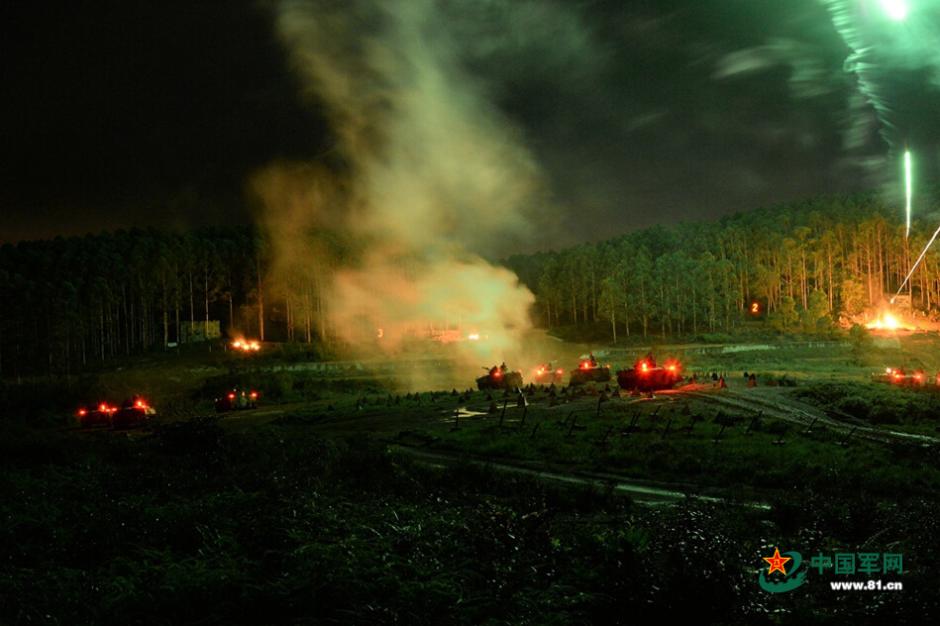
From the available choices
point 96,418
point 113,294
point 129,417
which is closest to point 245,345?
point 113,294

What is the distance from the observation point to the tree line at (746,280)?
3652 inches

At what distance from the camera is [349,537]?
10.3m

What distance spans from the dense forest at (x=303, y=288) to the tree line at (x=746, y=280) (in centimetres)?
24

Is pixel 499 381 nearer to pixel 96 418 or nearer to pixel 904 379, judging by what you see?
pixel 904 379

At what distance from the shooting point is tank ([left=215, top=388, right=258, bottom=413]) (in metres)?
43.5

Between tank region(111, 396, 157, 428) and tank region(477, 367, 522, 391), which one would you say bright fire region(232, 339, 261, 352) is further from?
tank region(111, 396, 157, 428)

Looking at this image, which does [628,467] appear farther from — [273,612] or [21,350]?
[21,350]

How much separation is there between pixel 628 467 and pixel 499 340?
2034 inches

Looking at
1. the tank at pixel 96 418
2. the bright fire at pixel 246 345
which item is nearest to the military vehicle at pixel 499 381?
the tank at pixel 96 418

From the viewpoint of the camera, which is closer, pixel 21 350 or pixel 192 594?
pixel 192 594

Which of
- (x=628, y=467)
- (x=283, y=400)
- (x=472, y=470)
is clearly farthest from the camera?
(x=283, y=400)

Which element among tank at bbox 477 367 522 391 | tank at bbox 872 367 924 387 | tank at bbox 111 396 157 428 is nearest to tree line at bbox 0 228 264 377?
tank at bbox 111 396 157 428

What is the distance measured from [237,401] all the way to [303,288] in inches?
1774

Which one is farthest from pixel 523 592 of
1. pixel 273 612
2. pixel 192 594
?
pixel 192 594
